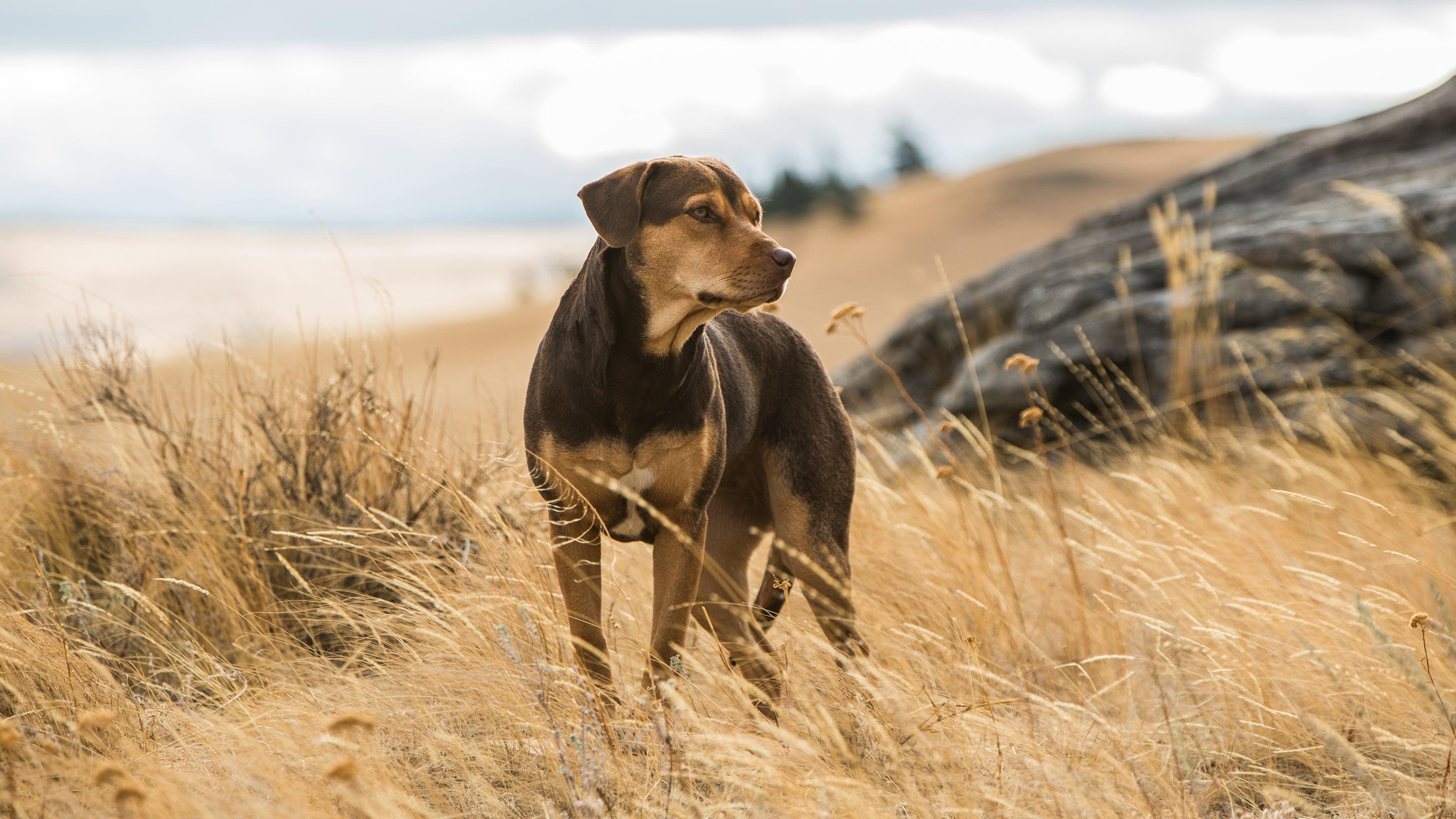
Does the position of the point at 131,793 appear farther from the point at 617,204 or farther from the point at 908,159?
the point at 908,159

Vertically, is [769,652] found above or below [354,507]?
below

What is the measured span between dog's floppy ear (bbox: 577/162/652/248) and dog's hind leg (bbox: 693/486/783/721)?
47.3 inches

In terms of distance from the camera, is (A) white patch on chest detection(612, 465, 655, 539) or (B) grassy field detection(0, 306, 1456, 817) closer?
(B) grassy field detection(0, 306, 1456, 817)

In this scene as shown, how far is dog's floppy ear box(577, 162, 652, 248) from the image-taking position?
303cm

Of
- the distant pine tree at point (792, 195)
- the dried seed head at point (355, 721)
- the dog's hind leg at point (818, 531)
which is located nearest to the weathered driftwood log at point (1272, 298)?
the dog's hind leg at point (818, 531)

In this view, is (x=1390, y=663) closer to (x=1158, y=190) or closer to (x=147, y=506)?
(x=147, y=506)

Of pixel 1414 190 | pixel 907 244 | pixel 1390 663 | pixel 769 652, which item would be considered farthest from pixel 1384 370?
pixel 907 244

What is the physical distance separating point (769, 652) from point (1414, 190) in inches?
227

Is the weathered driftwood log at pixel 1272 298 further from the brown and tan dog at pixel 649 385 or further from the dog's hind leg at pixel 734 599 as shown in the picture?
the brown and tan dog at pixel 649 385

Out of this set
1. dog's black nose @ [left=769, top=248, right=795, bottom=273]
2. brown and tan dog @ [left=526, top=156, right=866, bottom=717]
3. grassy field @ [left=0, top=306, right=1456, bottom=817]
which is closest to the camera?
grassy field @ [left=0, top=306, right=1456, bottom=817]

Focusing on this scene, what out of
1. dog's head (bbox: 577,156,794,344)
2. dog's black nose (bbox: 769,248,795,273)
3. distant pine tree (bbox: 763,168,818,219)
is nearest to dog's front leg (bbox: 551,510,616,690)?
dog's head (bbox: 577,156,794,344)

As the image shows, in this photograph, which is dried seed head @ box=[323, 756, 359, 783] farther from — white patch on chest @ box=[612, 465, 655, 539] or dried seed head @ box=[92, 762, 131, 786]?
white patch on chest @ box=[612, 465, 655, 539]

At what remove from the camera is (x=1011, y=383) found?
7.15m

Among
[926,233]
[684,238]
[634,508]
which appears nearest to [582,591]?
[634,508]
